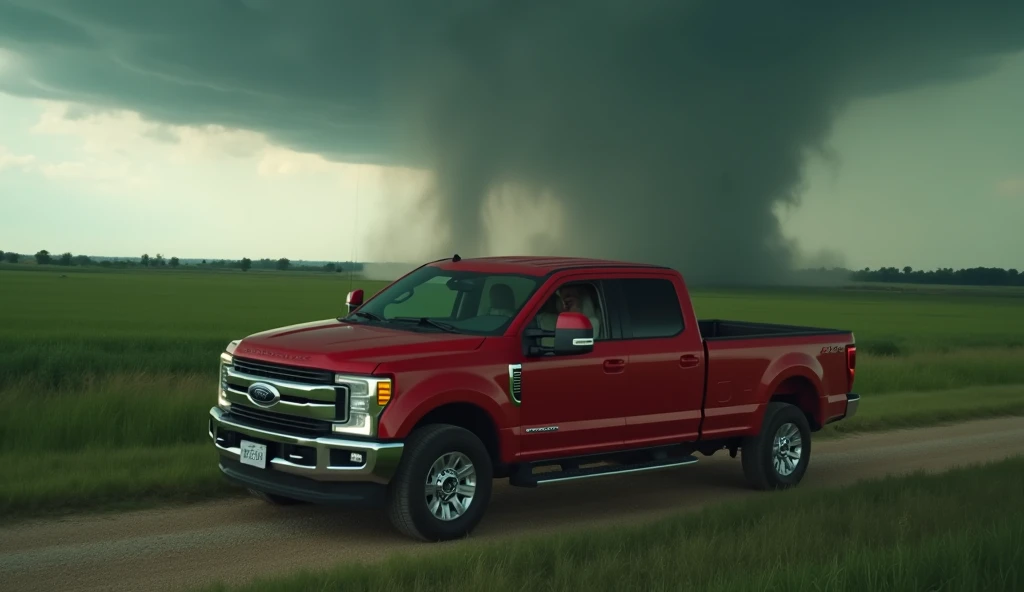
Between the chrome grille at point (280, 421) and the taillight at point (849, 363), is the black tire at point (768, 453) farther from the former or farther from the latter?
the chrome grille at point (280, 421)

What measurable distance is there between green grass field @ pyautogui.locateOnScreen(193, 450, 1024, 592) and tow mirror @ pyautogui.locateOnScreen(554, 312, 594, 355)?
1.56 m

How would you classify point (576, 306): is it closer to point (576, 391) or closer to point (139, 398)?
point (576, 391)

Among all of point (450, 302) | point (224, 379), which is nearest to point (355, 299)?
point (450, 302)

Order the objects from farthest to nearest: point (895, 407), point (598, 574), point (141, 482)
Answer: point (895, 407), point (141, 482), point (598, 574)

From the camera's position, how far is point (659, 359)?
32.8ft

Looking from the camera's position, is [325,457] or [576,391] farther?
[576,391]

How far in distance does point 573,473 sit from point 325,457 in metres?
2.29

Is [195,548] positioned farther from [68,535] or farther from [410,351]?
[410,351]

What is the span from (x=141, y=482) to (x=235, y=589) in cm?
427

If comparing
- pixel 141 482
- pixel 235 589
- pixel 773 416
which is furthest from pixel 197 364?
pixel 235 589

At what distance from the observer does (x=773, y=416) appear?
11.3 meters

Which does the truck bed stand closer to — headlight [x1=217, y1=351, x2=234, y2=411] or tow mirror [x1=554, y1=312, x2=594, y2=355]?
tow mirror [x1=554, y1=312, x2=594, y2=355]

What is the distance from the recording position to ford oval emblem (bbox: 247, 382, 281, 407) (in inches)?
331

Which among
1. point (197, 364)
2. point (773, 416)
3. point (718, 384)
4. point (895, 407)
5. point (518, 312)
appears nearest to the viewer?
point (518, 312)
